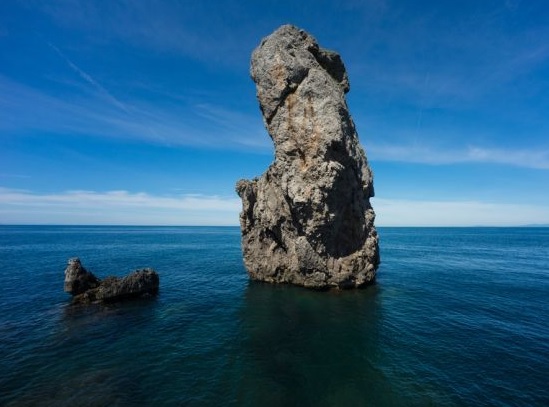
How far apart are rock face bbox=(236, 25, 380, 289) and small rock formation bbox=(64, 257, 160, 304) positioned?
687 inches

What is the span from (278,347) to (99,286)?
2736 centimetres

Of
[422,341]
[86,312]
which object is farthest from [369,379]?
[86,312]

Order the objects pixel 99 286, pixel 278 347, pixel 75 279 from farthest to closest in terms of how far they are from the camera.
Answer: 1. pixel 99 286
2. pixel 75 279
3. pixel 278 347

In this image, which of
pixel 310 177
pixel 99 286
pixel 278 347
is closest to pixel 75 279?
pixel 99 286

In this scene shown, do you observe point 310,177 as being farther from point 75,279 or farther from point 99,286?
point 75,279

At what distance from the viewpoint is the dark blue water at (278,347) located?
19328 mm

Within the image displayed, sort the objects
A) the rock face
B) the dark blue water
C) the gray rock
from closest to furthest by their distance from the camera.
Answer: the dark blue water → the rock face → the gray rock

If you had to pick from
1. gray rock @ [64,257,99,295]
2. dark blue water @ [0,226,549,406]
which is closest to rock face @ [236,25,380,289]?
dark blue water @ [0,226,549,406]

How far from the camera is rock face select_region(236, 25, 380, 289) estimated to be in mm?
38438

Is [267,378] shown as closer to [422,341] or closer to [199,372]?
[199,372]

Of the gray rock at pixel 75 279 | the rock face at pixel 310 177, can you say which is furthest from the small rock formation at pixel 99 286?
the rock face at pixel 310 177

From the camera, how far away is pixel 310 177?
38781 mm

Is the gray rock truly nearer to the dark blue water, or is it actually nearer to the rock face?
the dark blue water

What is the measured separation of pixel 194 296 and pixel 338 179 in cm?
2491
